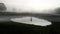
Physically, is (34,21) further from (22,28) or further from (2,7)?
(2,7)

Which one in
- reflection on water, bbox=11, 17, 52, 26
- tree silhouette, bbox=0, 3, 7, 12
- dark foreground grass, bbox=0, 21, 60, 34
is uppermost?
tree silhouette, bbox=0, 3, 7, 12

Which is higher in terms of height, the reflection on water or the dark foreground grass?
the reflection on water

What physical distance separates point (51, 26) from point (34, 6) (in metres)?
0.31

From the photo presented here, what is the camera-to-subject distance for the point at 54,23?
93cm

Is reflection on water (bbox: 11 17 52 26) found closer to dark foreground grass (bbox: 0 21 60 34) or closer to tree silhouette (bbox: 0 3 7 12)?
dark foreground grass (bbox: 0 21 60 34)

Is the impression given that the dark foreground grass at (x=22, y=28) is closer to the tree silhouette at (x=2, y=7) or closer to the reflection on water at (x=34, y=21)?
the reflection on water at (x=34, y=21)

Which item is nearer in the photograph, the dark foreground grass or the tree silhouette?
the dark foreground grass

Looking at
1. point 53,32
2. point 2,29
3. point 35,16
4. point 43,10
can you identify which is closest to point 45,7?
point 43,10

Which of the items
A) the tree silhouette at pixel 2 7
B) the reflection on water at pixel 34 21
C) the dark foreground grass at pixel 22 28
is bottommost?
the dark foreground grass at pixel 22 28

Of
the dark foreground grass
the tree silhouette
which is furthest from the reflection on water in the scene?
the tree silhouette

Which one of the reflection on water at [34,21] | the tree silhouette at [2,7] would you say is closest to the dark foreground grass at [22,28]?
the reflection on water at [34,21]

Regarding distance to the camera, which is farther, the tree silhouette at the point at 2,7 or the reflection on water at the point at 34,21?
the tree silhouette at the point at 2,7

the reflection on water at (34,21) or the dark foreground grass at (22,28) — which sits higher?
the reflection on water at (34,21)

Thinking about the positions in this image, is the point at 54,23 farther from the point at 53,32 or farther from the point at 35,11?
the point at 35,11
